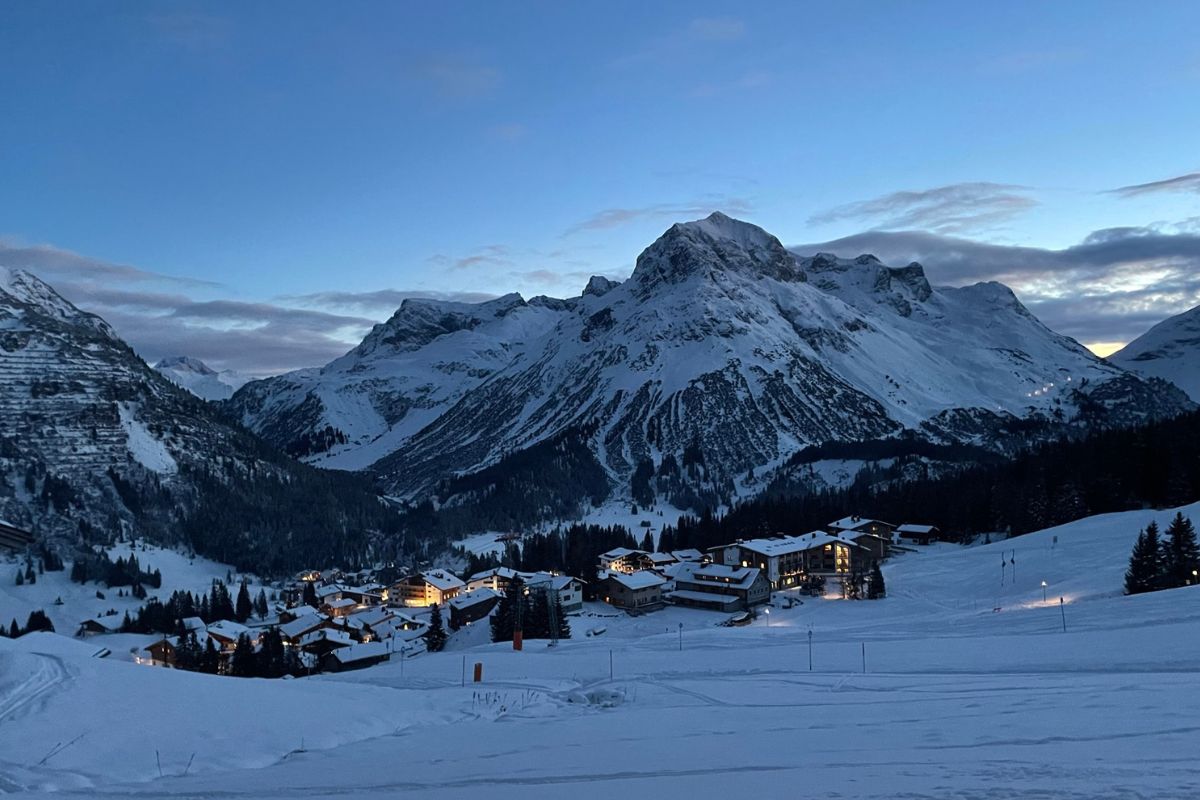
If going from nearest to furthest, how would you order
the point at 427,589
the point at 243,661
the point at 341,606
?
the point at 243,661 → the point at 427,589 → the point at 341,606

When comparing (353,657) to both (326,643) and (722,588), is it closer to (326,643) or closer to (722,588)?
(326,643)

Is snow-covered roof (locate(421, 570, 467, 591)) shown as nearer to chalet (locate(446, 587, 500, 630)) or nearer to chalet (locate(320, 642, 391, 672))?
chalet (locate(446, 587, 500, 630))

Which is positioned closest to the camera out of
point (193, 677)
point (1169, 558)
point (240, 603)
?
point (193, 677)

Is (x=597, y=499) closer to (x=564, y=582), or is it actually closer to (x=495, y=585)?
(x=495, y=585)

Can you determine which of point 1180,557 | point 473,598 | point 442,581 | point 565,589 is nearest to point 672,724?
point 1180,557

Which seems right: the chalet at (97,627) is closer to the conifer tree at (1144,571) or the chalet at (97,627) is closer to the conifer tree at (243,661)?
the conifer tree at (243,661)

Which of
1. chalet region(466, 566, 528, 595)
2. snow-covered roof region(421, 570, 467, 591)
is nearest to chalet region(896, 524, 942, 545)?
chalet region(466, 566, 528, 595)

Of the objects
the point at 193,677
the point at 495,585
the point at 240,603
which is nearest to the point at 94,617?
the point at 240,603
